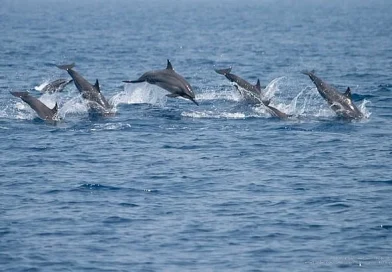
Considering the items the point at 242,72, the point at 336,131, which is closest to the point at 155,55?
the point at 242,72

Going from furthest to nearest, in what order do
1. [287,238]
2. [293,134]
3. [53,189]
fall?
1. [293,134]
2. [53,189]
3. [287,238]

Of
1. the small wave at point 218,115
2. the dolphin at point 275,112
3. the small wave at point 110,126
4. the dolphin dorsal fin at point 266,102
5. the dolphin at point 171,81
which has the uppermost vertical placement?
the dolphin at point 171,81

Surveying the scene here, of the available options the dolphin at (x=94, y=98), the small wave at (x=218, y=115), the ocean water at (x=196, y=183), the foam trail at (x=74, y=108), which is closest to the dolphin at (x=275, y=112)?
the ocean water at (x=196, y=183)

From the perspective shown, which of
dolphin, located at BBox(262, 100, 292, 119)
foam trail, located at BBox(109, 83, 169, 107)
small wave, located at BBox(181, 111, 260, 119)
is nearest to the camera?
dolphin, located at BBox(262, 100, 292, 119)

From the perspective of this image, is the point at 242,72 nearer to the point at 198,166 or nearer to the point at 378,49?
the point at 378,49

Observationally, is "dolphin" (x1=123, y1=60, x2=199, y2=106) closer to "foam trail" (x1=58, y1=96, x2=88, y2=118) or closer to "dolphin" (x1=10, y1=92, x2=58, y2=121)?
"foam trail" (x1=58, y1=96, x2=88, y2=118)

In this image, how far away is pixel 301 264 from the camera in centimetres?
1634

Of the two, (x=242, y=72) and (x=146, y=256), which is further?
(x=242, y=72)

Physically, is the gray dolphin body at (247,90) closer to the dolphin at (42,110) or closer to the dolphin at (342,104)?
the dolphin at (342,104)

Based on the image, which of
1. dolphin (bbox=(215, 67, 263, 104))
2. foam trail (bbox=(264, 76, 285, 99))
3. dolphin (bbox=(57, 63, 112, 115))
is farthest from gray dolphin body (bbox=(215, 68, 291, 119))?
dolphin (bbox=(57, 63, 112, 115))

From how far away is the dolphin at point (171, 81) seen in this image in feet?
95.7

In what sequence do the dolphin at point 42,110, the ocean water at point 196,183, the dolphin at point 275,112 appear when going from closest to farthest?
the ocean water at point 196,183
the dolphin at point 42,110
the dolphin at point 275,112

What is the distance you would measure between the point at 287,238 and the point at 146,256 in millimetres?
2674

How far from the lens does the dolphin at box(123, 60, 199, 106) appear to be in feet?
95.7
